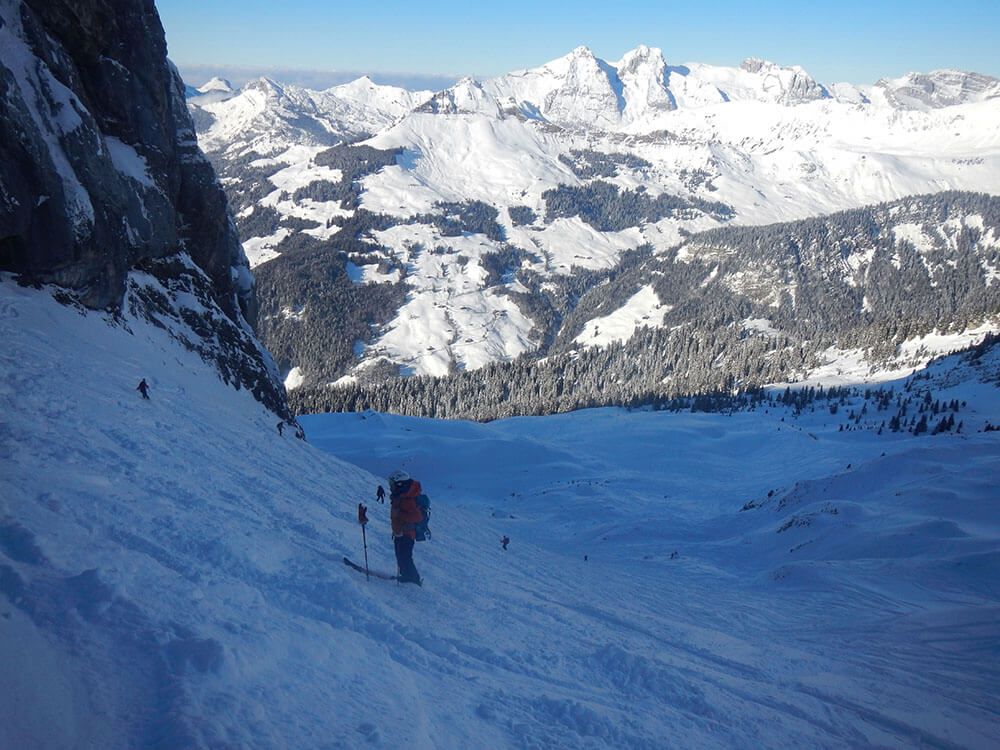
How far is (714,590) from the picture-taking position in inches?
882

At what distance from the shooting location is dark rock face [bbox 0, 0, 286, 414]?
2002 cm

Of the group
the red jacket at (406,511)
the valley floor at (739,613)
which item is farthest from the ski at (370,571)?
the valley floor at (739,613)

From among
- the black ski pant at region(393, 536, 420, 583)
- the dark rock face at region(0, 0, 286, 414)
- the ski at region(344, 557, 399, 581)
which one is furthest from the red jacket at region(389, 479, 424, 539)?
the dark rock face at region(0, 0, 286, 414)

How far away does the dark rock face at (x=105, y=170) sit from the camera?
20.0 m

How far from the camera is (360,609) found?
9609mm

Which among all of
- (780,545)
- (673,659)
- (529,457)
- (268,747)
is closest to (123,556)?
(268,747)

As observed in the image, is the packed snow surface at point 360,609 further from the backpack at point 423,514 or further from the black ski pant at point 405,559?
the backpack at point 423,514

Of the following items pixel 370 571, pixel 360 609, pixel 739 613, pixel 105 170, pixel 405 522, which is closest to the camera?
pixel 360 609

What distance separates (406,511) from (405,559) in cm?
96

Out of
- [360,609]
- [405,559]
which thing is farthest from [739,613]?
[360,609]

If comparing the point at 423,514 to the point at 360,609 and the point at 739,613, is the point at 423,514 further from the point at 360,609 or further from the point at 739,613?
the point at 739,613

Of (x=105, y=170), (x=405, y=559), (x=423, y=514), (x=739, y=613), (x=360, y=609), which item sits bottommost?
(x=739, y=613)

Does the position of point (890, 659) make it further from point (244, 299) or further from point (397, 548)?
point (244, 299)

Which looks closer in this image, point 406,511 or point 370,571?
point 370,571
